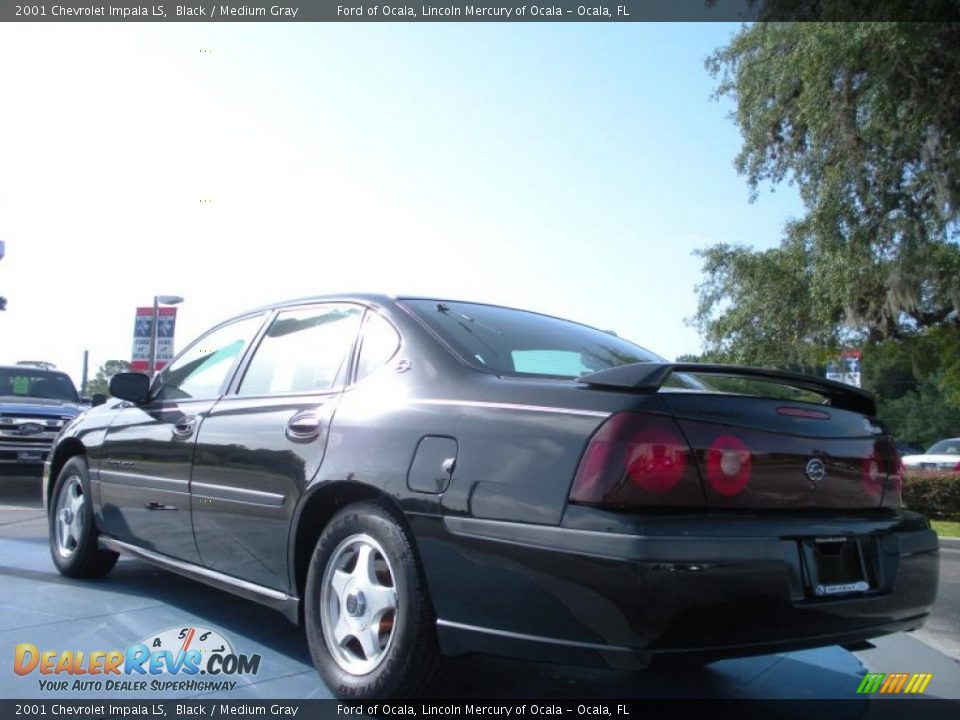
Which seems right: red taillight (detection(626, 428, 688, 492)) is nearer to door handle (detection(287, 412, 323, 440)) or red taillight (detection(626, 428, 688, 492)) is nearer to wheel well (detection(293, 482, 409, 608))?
wheel well (detection(293, 482, 409, 608))

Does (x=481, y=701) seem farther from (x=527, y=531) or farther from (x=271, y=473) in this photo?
(x=271, y=473)

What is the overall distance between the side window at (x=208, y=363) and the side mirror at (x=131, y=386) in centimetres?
10

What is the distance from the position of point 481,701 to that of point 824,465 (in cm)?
149

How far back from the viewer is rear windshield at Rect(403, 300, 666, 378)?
3.51 metres

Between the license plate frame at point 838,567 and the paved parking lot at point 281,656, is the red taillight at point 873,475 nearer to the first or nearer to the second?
the license plate frame at point 838,567

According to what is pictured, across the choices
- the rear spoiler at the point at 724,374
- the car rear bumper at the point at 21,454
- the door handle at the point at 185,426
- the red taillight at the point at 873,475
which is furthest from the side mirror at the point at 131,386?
the car rear bumper at the point at 21,454

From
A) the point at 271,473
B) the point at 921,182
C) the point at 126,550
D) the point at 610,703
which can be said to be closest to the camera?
the point at 610,703

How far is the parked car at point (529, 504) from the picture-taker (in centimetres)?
266

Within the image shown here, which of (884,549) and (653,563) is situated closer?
(653,563)

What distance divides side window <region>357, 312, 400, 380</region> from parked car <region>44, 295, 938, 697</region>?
0.03ft

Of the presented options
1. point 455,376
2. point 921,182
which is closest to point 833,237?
point 921,182

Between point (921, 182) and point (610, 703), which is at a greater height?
point (921, 182)

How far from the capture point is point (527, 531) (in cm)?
276

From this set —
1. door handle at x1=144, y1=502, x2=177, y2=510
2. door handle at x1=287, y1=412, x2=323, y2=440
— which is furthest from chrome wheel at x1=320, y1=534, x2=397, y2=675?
door handle at x1=144, y1=502, x2=177, y2=510
